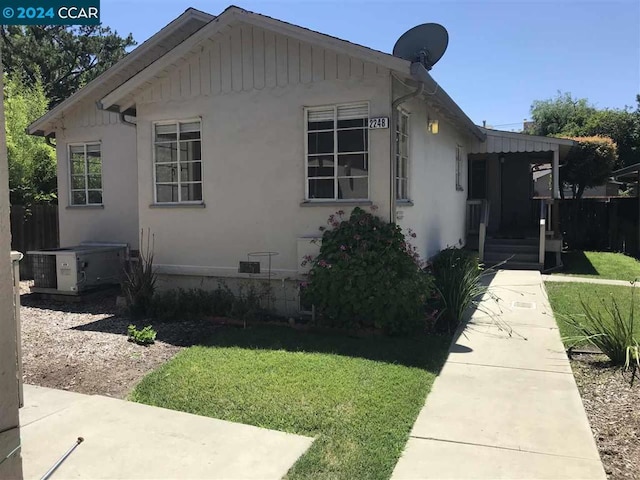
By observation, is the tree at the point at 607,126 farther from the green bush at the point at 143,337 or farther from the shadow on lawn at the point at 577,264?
the green bush at the point at 143,337

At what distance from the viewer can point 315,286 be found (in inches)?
280

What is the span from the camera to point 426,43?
9.70 m

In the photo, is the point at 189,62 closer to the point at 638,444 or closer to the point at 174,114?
the point at 174,114

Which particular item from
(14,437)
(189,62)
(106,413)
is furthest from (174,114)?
(14,437)

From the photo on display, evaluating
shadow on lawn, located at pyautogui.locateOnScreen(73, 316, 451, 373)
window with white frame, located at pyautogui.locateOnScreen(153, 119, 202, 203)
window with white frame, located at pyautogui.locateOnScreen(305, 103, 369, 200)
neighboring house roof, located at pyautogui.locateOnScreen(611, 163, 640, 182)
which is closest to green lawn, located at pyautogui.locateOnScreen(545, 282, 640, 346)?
shadow on lawn, located at pyautogui.locateOnScreen(73, 316, 451, 373)

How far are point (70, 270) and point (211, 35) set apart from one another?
5.05 metres

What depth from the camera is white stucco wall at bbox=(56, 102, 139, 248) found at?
11.5m

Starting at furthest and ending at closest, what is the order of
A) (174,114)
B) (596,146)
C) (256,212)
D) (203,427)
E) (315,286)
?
(596,146) → (174,114) → (256,212) → (315,286) → (203,427)

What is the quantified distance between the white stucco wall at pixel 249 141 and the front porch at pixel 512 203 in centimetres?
597

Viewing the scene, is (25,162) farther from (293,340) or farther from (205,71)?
(293,340)

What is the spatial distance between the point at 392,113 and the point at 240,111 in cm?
251

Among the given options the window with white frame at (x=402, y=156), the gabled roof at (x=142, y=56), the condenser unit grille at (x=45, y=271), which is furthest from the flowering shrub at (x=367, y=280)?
the gabled roof at (x=142, y=56)

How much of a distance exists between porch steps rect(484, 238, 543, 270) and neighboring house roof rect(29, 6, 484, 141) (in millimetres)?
4104

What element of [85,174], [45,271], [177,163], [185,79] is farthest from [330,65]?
[85,174]
